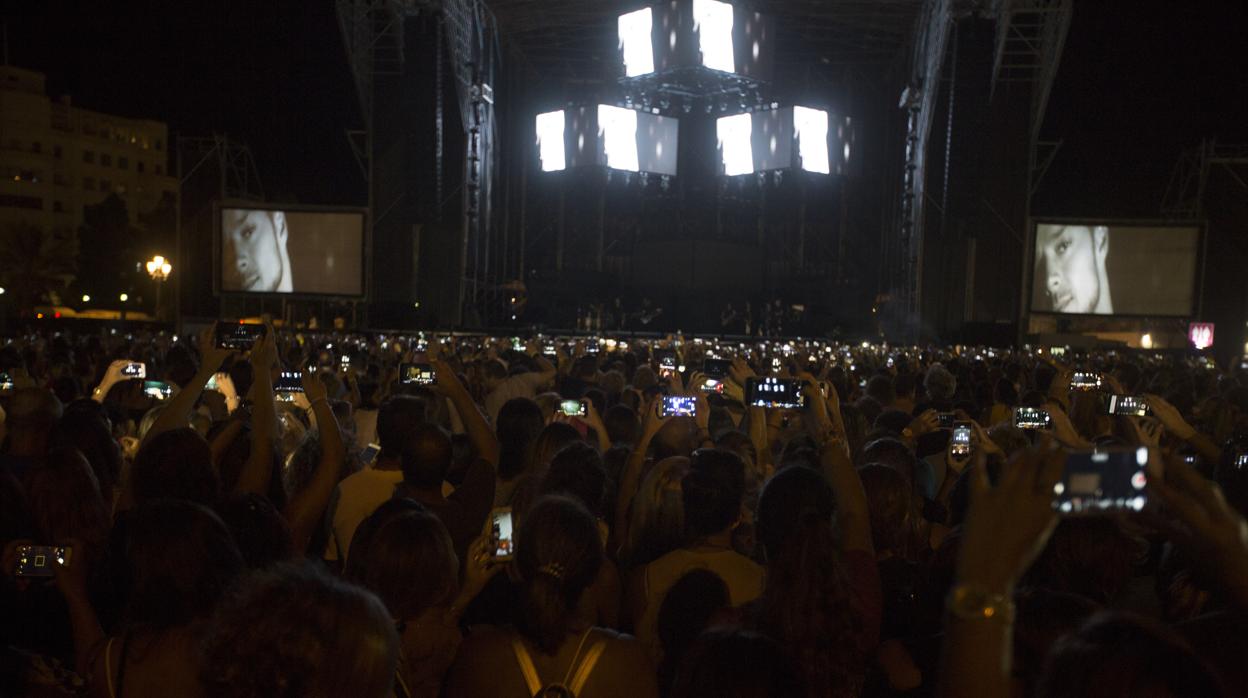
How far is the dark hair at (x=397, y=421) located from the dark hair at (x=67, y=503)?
1.30 m

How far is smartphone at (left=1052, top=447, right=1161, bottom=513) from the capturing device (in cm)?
135

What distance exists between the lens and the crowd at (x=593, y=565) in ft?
5.10

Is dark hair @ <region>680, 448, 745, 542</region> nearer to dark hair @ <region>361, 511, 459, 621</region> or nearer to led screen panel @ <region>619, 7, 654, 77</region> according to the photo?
dark hair @ <region>361, 511, 459, 621</region>

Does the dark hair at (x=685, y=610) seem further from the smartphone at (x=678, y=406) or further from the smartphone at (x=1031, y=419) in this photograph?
the smartphone at (x=1031, y=419)

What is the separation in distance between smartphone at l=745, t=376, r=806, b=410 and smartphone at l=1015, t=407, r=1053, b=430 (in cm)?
120

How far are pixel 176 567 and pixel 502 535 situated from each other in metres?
0.91

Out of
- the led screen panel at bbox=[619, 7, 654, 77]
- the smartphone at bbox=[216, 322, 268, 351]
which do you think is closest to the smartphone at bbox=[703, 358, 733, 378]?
the smartphone at bbox=[216, 322, 268, 351]

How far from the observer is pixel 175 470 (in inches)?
138

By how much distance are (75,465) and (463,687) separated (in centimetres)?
168

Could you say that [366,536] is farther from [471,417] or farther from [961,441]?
[961,441]

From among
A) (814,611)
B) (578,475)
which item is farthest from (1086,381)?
(814,611)

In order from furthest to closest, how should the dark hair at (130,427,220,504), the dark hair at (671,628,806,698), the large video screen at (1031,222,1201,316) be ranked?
the large video screen at (1031,222,1201,316) < the dark hair at (130,427,220,504) < the dark hair at (671,628,806,698)

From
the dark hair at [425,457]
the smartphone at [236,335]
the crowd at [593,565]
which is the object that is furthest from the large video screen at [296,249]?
the dark hair at [425,457]

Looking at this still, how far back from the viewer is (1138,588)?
12.9 feet
